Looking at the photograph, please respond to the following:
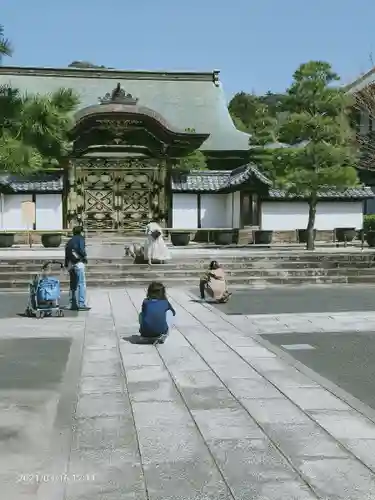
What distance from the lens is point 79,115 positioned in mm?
25578

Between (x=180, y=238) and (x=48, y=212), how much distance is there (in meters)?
6.47

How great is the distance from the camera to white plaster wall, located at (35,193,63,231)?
90.8 feet

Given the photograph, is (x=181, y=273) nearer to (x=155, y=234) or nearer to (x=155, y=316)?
(x=155, y=234)

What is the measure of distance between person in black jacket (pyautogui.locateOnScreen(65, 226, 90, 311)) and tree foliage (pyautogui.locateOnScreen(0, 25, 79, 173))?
15.6ft

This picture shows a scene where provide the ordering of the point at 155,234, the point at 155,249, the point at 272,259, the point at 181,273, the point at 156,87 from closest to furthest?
the point at 181,273 → the point at 155,249 → the point at 155,234 → the point at 272,259 → the point at 156,87

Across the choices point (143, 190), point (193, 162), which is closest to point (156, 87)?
point (193, 162)

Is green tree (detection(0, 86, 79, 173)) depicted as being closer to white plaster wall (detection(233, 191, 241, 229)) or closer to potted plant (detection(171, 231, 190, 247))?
potted plant (detection(171, 231, 190, 247))

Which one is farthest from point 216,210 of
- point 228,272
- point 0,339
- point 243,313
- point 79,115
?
point 0,339

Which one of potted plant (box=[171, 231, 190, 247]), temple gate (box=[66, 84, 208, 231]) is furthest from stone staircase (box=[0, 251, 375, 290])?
temple gate (box=[66, 84, 208, 231])

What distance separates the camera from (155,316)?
332 inches

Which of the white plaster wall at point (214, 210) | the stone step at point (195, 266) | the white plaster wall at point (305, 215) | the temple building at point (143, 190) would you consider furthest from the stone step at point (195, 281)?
the white plaster wall at point (214, 210)

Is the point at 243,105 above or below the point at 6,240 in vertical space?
above

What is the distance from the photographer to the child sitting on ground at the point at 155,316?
842 cm

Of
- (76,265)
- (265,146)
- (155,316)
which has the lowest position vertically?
(155,316)
